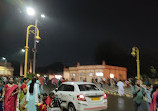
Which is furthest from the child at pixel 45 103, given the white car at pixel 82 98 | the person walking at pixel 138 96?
the person walking at pixel 138 96

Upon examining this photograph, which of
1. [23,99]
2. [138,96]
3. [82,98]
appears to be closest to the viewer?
[82,98]

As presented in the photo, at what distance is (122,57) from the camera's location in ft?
187

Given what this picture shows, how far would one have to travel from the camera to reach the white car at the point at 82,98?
20.9 ft

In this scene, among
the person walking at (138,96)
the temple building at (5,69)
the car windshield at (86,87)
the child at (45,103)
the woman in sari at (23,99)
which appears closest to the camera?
the child at (45,103)

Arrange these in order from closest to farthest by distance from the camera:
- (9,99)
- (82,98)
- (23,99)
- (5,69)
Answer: (9,99) → (82,98) → (23,99) → (5,69)

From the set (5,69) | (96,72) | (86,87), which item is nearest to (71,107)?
(86,87)

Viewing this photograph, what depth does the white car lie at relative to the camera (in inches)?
251

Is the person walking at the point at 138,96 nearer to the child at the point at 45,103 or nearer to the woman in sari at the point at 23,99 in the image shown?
the child at the point at 45,103

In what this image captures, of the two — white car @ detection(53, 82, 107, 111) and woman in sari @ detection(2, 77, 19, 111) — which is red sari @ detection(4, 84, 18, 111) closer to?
woman in sari @ detection(2, 77, 19, 111)

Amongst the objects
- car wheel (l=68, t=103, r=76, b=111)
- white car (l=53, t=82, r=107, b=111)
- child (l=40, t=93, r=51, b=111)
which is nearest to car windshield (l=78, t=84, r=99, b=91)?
white car (l=53, t=82, r=107, b=111)

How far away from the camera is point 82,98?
251 inches

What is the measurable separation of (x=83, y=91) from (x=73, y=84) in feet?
2.44

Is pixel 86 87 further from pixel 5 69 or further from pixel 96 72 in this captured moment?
pixel 5 69

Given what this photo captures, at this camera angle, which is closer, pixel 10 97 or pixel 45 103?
pixel 10 97
